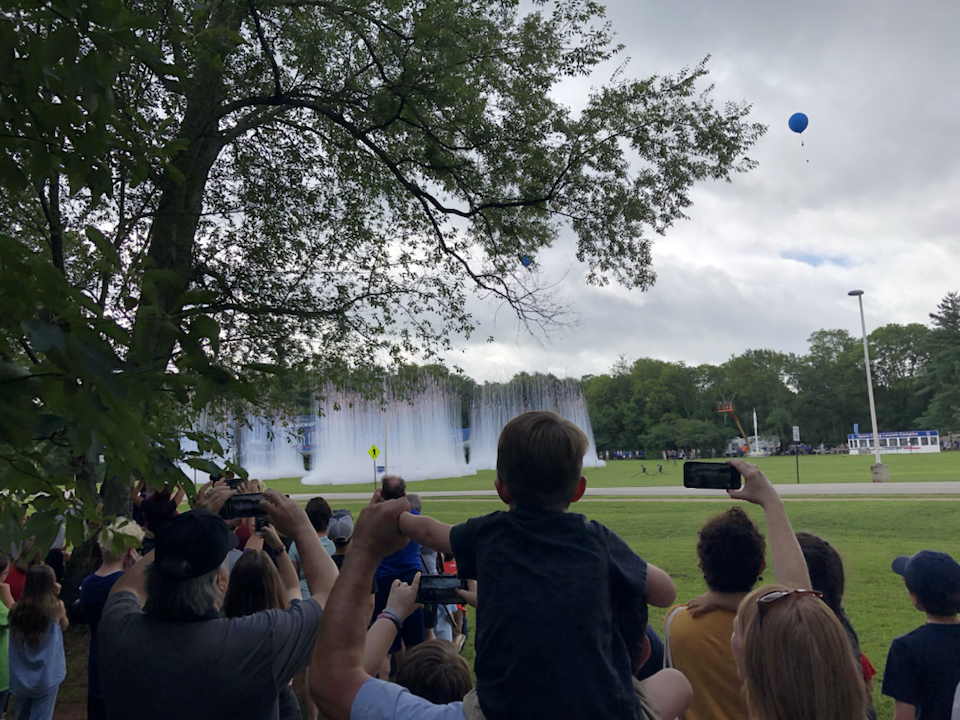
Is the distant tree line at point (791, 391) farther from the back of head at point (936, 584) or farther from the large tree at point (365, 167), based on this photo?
the back of head at point (936, 584)

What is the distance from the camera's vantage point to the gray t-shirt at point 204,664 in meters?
2.29

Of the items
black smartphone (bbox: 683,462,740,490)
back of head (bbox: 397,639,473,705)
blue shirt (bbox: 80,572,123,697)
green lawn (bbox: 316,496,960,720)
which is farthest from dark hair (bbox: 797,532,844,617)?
blue shirt (bbox: 80,572,123,697)

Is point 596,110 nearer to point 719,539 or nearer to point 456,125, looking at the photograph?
point 456,125

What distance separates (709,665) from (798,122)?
18.3 meters

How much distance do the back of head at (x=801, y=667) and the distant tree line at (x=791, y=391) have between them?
97.2 metres

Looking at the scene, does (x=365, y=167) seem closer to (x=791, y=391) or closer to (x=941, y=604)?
(x=941, y=604)

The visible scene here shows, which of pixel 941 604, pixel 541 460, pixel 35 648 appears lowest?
pixel 35 648

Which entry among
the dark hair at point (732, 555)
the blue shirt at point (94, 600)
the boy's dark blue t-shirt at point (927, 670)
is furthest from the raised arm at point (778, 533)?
the blue shirt at point (94, 600)

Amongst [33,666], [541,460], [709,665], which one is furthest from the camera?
[33,666]

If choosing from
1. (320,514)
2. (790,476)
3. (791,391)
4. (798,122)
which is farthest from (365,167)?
(791,391)

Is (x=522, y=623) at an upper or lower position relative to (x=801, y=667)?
upper

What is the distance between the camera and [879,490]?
2580 centimetres

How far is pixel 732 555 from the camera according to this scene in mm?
2939

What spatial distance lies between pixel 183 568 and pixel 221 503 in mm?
622
